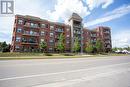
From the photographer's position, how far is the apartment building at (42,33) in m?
44.5

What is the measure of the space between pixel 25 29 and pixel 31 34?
3.00m

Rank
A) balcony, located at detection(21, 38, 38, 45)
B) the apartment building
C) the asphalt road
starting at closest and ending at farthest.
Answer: the asphalt road, the apartment building, balcony, located at detection(21, 38, 38, 45)

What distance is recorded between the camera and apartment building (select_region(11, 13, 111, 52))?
44531 millimetres

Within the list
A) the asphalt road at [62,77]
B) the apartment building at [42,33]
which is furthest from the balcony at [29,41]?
the asphalt road at [62,77]

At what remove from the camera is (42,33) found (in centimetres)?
5084

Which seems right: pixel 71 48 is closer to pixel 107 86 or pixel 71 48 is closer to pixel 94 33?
pixel 94 33

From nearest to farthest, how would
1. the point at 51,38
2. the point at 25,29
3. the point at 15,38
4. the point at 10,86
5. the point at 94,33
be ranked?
1. the point at 10,86
2. the point at 15,38
3. the point at 25,29
4. the point at 51,38
5. the point at 94,33

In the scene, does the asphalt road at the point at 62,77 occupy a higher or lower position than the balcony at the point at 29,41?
lower

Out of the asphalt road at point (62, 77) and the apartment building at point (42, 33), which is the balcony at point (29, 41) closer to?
the apartment building at point (42, 33)

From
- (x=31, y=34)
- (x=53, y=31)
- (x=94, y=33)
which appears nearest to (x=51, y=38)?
(x=53, y=31)

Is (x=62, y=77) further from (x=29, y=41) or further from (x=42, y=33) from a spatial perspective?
(x=42, y=33)

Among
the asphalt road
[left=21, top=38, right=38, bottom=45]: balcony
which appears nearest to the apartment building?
[left=21, top=38, right=38, bottom=45]: balcony

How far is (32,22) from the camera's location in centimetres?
4841

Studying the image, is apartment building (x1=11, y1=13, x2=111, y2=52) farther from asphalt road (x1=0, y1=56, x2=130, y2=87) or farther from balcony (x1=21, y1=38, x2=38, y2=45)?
asphalt road (x1=0, y1=56, x2=130, y2=87)
